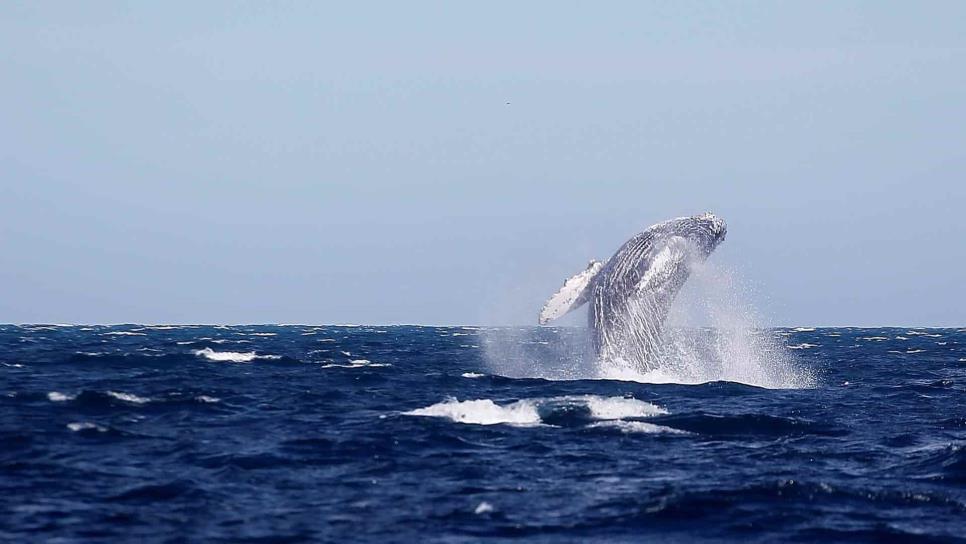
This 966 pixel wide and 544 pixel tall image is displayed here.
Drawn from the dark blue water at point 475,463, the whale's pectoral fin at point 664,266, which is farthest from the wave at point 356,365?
the whale's pectoral fin at point 664,266

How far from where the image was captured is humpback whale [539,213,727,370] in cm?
Result: 2838

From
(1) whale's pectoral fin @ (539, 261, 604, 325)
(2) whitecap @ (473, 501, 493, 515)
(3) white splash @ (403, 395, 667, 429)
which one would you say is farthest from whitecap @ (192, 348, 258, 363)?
→ (2) whitecap @ (473, 501, 493, 515)

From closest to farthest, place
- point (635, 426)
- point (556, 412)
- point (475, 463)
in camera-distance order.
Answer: point (475, 463)
point (635, 426)
point (556, 412)

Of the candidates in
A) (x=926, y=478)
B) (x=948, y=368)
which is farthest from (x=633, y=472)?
A: (x=948, y=368)

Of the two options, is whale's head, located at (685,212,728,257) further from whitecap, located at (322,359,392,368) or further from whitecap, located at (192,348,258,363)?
whitecap, located at (192,348,258,363)

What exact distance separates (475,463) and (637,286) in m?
11.8

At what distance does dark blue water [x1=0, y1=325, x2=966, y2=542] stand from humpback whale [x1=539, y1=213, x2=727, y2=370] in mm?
1251

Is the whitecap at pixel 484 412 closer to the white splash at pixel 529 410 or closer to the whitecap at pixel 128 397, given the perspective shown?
the white splash at pixel 529 410

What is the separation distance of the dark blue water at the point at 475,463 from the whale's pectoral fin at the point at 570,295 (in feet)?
6.70

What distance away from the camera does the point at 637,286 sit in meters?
28.3

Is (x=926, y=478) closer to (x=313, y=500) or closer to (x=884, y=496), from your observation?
(x=884, y=496)

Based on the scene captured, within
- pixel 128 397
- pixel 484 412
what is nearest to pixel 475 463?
pixel 484 412

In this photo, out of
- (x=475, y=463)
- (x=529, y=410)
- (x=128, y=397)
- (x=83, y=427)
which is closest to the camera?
(x=475, y=463)

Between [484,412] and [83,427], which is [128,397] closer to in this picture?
[83,427]
